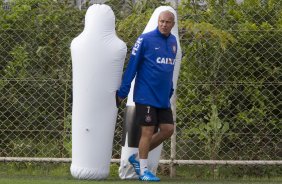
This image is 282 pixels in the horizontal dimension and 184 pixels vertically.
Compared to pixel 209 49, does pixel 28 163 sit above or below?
below

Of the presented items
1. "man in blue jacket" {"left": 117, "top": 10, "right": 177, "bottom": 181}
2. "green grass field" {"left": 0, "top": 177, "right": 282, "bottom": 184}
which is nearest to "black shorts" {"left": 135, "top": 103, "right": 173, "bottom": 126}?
"man in blue jacket" {"left": 117, "top": 10, "right": 177, "bottom": 181}

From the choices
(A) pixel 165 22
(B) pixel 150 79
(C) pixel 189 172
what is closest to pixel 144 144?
(B) pixel 150 79

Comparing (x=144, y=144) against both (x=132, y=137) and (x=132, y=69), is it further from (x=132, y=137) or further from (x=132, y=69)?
(x=132, y=69)

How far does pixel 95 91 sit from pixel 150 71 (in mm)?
539

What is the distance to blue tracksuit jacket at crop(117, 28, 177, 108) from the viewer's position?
8.20 meters

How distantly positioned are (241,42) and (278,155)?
49.2 inches

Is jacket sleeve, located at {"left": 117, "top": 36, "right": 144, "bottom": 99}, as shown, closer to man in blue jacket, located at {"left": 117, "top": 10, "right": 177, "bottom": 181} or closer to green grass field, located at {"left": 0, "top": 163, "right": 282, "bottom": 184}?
man in blue jacket, located at {"left": 117, "top": 10, "right": 177, "bottom": 181}

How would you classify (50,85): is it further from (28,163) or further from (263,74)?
(263,74)

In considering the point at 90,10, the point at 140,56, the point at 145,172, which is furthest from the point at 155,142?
the point at 90,10

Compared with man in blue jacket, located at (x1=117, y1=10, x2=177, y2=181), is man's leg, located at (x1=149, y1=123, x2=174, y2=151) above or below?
below

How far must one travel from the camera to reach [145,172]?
8297 mm

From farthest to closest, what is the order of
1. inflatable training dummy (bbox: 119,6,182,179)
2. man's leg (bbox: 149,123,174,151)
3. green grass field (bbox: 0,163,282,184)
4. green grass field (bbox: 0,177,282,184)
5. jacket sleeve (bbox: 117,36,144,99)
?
green grass field (bbox: 0,163,282,184)
inflatable training dummy (bbox: 119,6,182,179)
man's leg (bbox: 149,123,174,151)
jacket sleeve (bbox: 117,36,144,99)
green grass field (bbox: 0,177,282,184)

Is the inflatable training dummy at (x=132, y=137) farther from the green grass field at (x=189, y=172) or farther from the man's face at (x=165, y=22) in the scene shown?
the green grass field at (x=189, y=172)

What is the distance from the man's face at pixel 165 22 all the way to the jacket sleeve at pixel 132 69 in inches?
8.4
